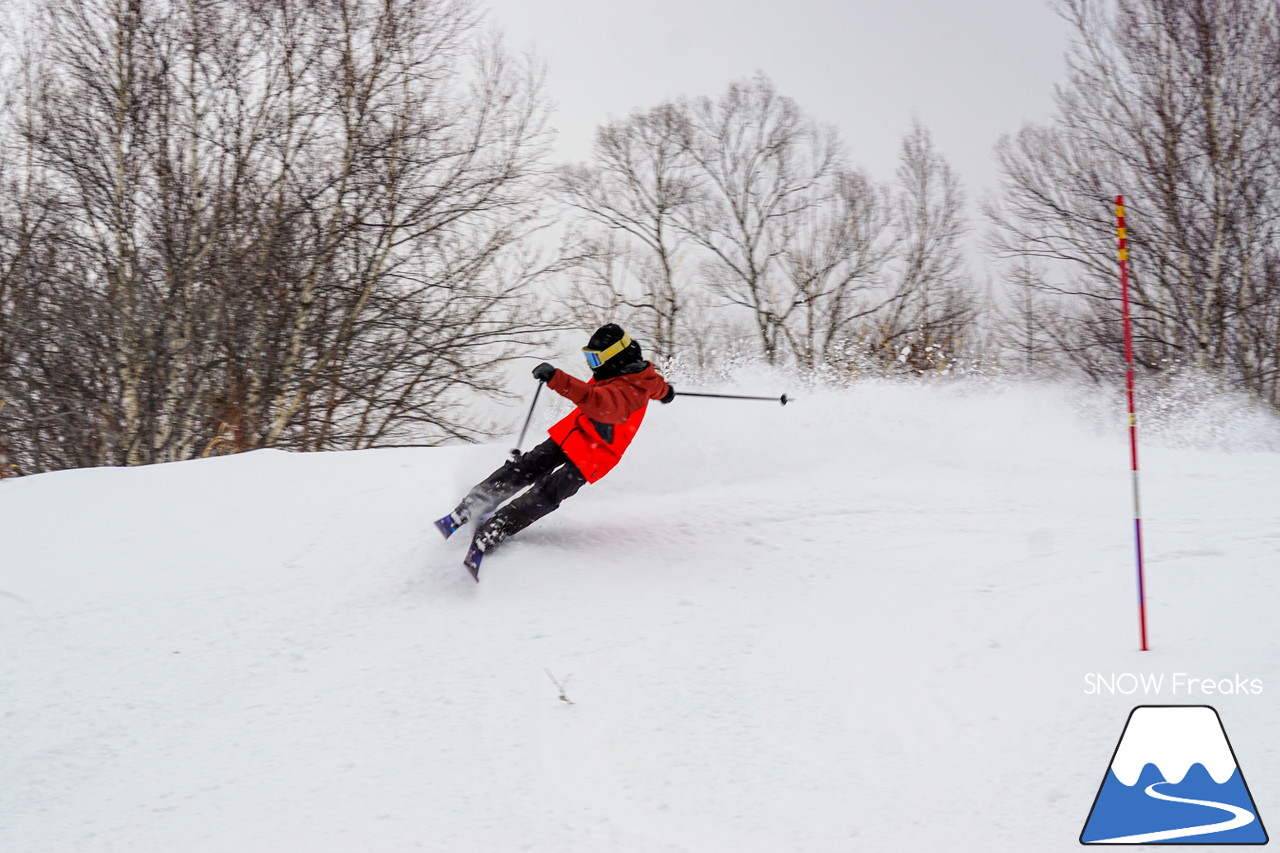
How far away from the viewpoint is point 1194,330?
16453 mm

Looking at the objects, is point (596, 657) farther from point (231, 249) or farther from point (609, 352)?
point (231, 249)

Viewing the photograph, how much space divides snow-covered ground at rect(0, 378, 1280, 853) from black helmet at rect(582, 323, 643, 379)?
1141 mm

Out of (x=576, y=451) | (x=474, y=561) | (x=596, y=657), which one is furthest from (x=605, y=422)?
(x=596, y=657)

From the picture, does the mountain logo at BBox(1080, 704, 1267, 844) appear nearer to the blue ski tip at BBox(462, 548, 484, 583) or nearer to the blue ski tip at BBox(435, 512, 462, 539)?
the blue ski tip at BBox(462, 548, 484, 583)

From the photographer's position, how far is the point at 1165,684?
12.4ft

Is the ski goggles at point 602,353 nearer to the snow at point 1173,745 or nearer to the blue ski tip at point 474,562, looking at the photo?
the blue ski tip at point 474,562

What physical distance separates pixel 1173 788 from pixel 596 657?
8.08ft

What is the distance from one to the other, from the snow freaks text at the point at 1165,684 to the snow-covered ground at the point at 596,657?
36mm

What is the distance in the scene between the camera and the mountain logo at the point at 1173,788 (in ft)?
9.46

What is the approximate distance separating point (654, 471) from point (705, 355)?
62.4ft

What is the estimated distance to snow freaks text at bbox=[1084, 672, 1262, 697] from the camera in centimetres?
371

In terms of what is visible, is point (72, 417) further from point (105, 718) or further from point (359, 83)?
point (105, 718)

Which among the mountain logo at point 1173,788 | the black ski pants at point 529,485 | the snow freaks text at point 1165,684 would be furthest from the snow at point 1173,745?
the black ski pants at point 529,485

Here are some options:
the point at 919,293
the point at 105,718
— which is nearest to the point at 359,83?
the point at 105,718
